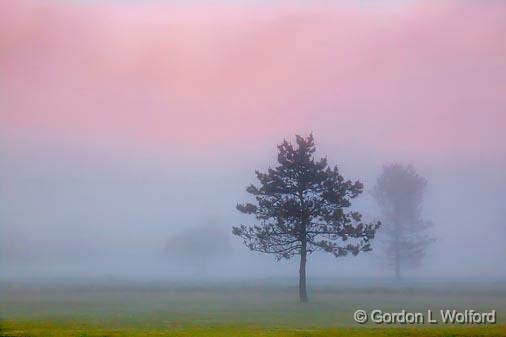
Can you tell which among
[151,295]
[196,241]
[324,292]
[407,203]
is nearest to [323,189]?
[324,292]

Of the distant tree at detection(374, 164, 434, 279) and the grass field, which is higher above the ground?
the distant tree at detection(374, 164, 434, 279)

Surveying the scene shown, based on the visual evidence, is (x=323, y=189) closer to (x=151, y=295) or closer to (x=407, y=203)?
(x=151, y=295)

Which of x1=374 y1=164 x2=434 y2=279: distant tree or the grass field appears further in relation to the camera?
x1=374 y1=164 x2=434 y2=279: distant tree

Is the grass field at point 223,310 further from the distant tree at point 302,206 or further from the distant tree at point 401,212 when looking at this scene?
the distant tree at point 401,212

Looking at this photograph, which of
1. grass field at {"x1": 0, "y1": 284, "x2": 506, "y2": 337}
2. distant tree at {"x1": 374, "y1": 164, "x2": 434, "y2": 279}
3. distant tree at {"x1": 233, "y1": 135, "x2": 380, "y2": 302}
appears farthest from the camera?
distant tree at {"x1": 374, "y1": 164, "x2": 434, "y2": 279}

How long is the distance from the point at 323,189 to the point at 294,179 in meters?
2.55

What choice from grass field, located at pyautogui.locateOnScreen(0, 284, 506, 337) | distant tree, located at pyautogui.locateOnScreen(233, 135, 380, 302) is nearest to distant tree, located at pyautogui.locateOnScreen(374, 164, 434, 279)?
grass field, located at pyautogui.locateOnScreen(0, 284, 506, 337)

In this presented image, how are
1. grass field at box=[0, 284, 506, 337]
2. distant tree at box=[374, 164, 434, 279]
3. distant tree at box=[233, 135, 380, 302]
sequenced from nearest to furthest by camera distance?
grass field at box=[0, 284, 506, 337]
distant tree at box=[233, 135, 380, 302]
distant tree at box=[374, 164, 434, 279]

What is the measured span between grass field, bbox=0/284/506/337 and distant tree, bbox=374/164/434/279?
2795cm

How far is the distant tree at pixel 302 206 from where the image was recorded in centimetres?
5603

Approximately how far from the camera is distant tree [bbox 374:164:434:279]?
98.2 metres

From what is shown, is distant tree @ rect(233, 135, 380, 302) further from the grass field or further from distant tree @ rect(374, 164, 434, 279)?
distant tree @ rect(374, 164, 434, 279)

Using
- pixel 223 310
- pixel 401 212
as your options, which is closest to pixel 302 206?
pixel 223 310

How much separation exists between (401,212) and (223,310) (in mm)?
56427
